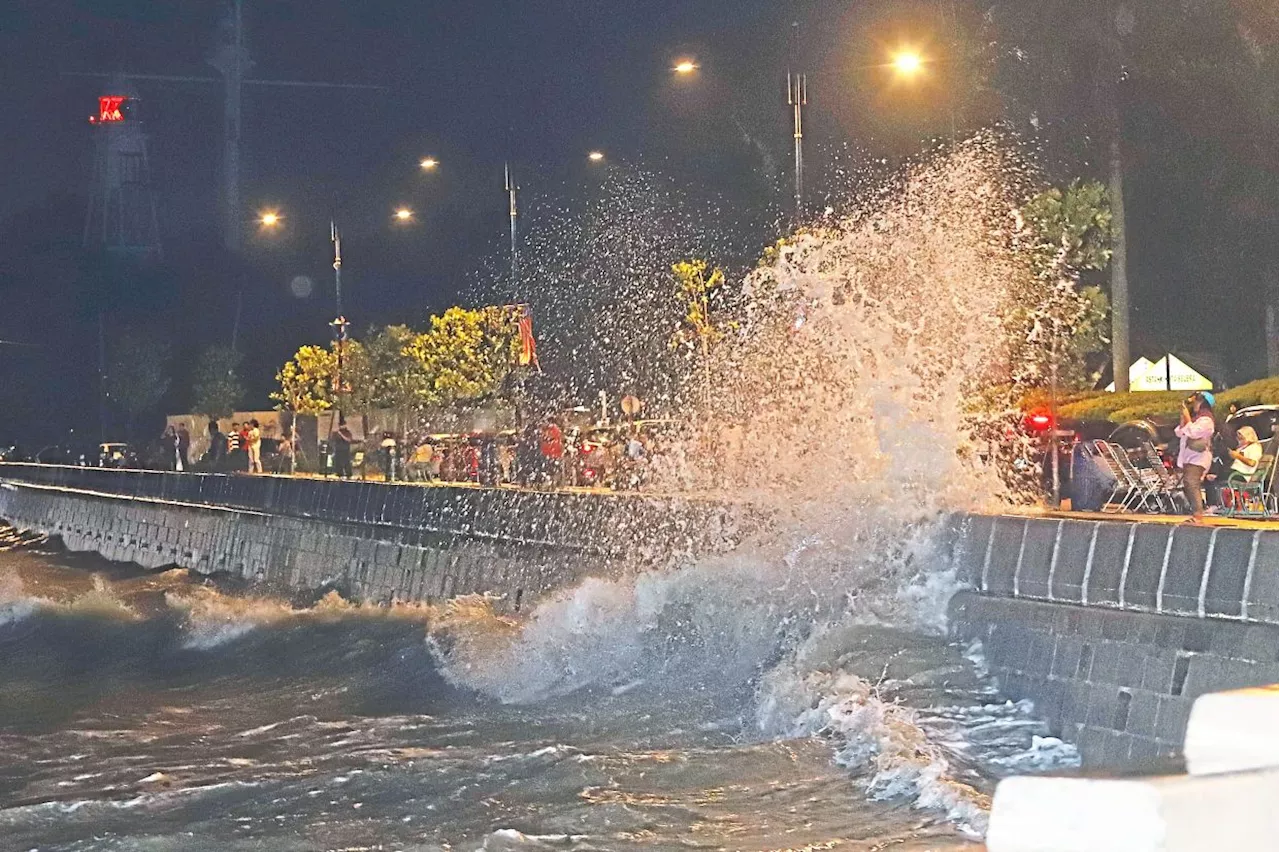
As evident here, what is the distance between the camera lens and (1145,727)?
7676mm

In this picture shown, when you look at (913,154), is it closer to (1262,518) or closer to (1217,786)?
(1262,518)

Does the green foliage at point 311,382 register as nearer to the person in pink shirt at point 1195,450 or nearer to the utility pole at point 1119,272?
the utility pole at point 1119,272

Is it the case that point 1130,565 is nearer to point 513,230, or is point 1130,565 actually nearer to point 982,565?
point 982,565

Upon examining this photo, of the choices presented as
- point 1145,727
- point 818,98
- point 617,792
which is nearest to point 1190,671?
point 1145,727

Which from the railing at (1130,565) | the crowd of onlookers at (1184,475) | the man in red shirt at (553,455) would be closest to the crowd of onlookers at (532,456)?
the man in red shirt at (553,455)

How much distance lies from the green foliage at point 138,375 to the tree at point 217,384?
968 cm

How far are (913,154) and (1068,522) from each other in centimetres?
2339

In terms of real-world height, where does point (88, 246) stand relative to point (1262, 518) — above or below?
above

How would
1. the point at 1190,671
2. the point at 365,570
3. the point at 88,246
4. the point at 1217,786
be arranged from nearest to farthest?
1. the point at 1217,786
2. the point at 1190,671
3. the point at 365,570
4. the point at 88,246

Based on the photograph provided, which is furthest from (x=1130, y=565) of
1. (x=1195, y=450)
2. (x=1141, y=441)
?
(x=1141, y=441)

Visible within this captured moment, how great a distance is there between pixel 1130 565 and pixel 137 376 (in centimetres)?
7784

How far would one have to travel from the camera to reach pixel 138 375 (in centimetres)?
8100

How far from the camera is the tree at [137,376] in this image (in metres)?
81.0

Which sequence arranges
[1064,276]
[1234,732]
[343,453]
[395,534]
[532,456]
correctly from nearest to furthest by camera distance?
[1234,732] → [395,534] → [532,456] → [343,453] → [1064,276]
